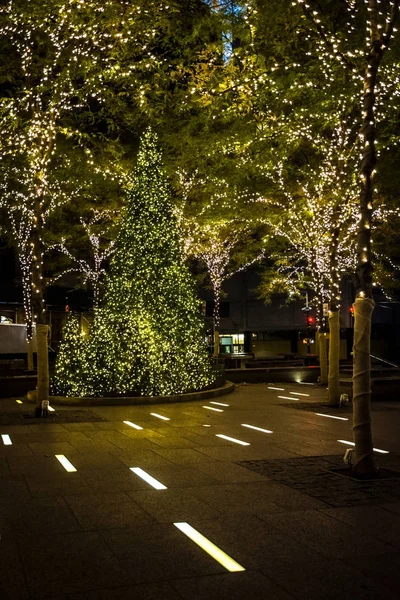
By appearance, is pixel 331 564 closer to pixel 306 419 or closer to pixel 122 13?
pixel 306 419

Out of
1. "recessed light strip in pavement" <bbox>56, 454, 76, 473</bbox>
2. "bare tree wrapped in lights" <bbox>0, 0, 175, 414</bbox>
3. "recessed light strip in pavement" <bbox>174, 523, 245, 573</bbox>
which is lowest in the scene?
"recessed light strip in pavement" <bbox>56, 454, 76, 473</bbox>

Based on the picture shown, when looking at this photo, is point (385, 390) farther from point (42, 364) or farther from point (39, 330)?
point (39, 330)

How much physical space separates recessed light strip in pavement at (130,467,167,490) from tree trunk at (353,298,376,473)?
2749 millimetres

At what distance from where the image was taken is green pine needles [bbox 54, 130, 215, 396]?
66.5 feet

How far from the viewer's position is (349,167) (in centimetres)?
2139

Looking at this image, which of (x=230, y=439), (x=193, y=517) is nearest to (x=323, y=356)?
(x=230, y=439)

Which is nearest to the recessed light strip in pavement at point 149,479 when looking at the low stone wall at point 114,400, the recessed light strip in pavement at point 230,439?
the recessed light strip in pavement at point 230,439

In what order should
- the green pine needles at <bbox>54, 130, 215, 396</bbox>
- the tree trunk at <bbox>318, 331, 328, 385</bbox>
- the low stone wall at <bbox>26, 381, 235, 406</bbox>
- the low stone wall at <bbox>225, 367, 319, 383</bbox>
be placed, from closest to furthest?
the low stone wall at <bbox>26, 381, 235, 406</bbox>, the green pine needles at <bbox>54, 130, 215, 396</bbox>, the tree trunk at <bbox>318, 331, 328, 385</bbox>, the low stone wall at <bbox>225, 367, 319, 383</bbox>

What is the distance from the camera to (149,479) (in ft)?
29.6

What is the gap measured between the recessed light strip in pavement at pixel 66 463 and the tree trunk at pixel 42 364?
224 inches

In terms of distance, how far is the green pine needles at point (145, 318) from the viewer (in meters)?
20.3

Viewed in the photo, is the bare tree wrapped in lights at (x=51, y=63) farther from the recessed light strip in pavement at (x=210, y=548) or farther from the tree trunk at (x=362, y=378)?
the recessed light strip in pavement at (x=210, y=548)

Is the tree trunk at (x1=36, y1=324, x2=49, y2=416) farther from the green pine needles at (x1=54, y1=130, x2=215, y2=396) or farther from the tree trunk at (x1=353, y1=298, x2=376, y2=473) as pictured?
the tree trunk at (x1=353, y1=298, x2=376, y2=473)

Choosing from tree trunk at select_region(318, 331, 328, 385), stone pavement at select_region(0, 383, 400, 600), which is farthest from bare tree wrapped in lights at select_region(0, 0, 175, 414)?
tree trunk at select_region(318, 331, 328, 385)
